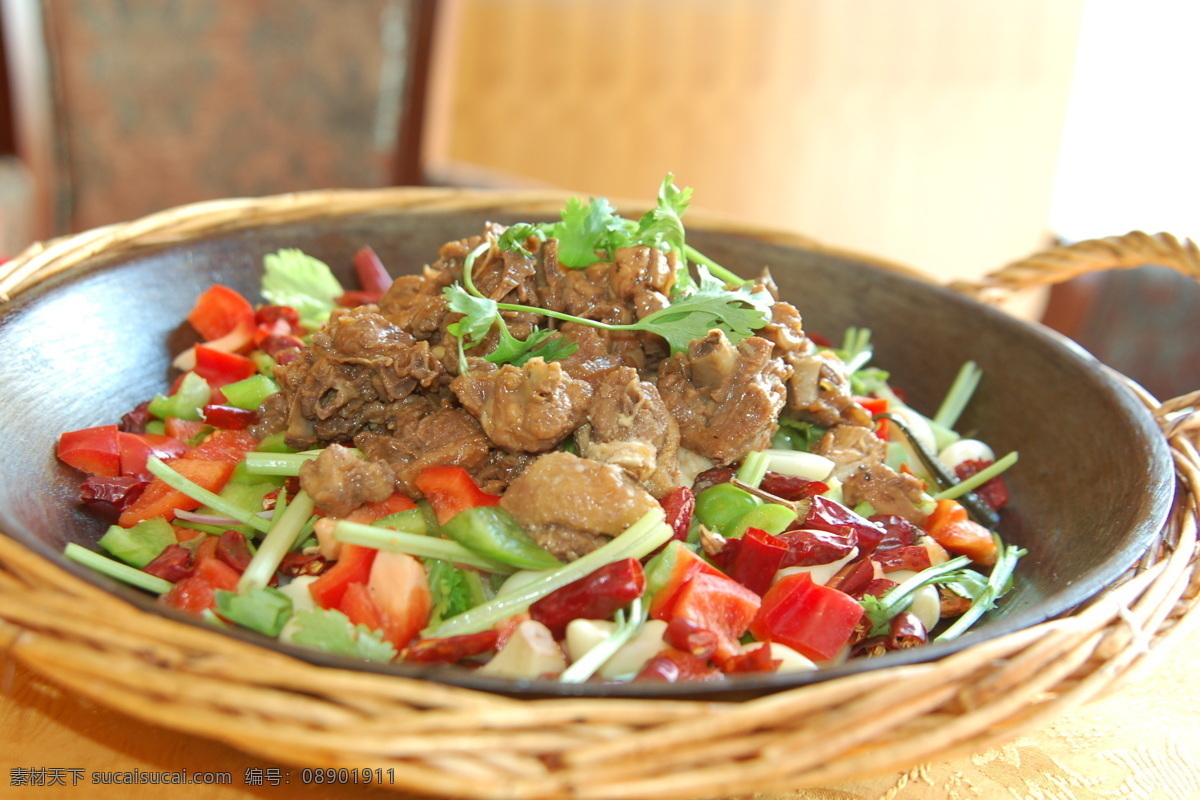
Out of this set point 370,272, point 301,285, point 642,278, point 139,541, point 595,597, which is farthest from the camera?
point 370,272

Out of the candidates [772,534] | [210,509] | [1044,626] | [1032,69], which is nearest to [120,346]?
[210,509]

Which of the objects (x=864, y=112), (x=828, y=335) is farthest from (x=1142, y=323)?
(x=864, y=112)

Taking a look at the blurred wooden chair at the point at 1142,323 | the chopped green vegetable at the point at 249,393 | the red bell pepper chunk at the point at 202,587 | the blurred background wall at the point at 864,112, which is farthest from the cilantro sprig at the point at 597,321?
the blurred background wall at the point at 864,112

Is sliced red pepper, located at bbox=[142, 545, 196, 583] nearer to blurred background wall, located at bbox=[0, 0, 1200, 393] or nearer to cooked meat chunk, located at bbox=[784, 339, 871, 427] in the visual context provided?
cooked meat chunk, located at bbox=[784, 339, 871, 427]

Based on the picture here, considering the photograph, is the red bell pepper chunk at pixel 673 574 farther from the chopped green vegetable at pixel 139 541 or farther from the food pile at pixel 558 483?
the chopped green vegetable at pixel 139 541

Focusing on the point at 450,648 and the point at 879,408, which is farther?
the point at 879,408

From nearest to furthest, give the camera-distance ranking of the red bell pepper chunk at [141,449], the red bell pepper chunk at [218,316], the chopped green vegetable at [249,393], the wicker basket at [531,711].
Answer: the wicker basket at [531,711]
the red bell pepper chunk at [141,449]
the chopped green vegetable at [249,393]
the red bell pepper chunk at [218,316]

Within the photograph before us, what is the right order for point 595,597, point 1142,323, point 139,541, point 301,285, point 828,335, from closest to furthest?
point 595,597, point 139,541, point 301,285, point 828,335, point 1142,323

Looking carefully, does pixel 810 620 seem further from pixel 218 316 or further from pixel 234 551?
pixel 218 316
